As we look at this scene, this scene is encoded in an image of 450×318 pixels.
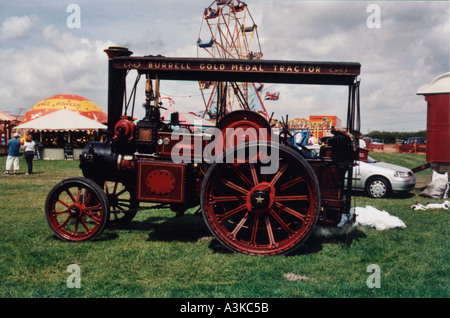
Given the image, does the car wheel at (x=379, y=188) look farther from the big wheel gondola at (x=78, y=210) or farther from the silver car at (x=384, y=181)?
the big wheel gondola at (x=78, y=210)

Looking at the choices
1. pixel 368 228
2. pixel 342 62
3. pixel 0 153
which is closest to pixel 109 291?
pixel 342 62

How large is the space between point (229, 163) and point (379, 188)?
25.4 feet

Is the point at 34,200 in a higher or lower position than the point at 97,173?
lower

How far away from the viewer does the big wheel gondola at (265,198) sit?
475cm

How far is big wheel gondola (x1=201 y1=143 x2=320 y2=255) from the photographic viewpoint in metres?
4.75

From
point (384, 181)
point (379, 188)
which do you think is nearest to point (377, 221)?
point (379, 188)

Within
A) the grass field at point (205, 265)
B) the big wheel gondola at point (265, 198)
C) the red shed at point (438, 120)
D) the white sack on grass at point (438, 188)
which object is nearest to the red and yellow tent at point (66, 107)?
the red shed at point (438, 120)

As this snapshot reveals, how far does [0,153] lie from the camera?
29.6 m

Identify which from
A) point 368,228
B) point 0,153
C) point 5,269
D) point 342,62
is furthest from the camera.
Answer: point 0,153

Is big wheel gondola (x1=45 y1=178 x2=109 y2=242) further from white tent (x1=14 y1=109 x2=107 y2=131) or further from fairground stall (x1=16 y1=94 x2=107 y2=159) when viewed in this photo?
white tent (x1=14 y1=109 x2=107 y2=131)

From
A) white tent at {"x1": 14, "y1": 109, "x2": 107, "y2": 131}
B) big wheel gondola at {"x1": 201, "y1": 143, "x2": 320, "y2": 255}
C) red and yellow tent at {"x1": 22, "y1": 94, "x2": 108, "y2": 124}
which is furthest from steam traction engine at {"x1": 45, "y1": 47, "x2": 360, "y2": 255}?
red and yellow tent at {"x1": 22, "y1": 94, "x2": 108, "y2": 124}

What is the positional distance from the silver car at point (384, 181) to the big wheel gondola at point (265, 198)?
263 inches

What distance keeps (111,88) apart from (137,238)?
2.20 metres
